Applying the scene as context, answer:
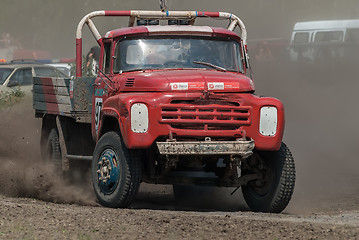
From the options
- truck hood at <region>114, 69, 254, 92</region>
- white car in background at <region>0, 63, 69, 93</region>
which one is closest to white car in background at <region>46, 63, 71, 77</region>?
white car in background at <region>0, 63, 69, 93</region>

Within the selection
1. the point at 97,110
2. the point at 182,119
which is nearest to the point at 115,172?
the point at 182,119

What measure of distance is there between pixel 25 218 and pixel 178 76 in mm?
2409

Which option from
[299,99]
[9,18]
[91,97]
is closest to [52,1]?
[9,18]

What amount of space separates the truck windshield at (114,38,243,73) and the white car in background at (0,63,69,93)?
40.4 ft

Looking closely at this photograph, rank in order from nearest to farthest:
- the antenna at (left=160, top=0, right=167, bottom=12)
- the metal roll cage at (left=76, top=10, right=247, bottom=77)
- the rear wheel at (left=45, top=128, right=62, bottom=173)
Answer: the metal roll cage at (left=76, top=10, right=247, bottom=77) → the antenna at (left=160, top=0, right=167, bottom=12) → the rear wheel at (left=45, top=128, right=62, bottom=173)

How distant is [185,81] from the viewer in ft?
28.7

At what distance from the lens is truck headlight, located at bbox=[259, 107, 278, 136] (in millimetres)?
8633

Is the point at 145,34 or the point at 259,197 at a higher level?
the point at 145,34

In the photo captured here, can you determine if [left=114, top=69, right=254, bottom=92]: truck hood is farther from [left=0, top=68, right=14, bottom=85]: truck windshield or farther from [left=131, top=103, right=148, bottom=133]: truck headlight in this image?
[left=0, top=68, right=14, bottom=85]: truck windshield

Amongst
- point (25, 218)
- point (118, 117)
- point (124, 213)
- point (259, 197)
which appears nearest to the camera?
point (25, 218)

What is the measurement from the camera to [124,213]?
8016 mm

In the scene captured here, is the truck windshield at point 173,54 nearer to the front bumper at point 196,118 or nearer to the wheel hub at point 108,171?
the front bumper at point 196,118

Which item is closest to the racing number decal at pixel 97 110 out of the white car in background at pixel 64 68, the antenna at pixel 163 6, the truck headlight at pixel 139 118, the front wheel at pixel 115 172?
the front wheel at pixel 115 172

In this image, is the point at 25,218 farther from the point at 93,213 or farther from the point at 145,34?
the point at 145,34
